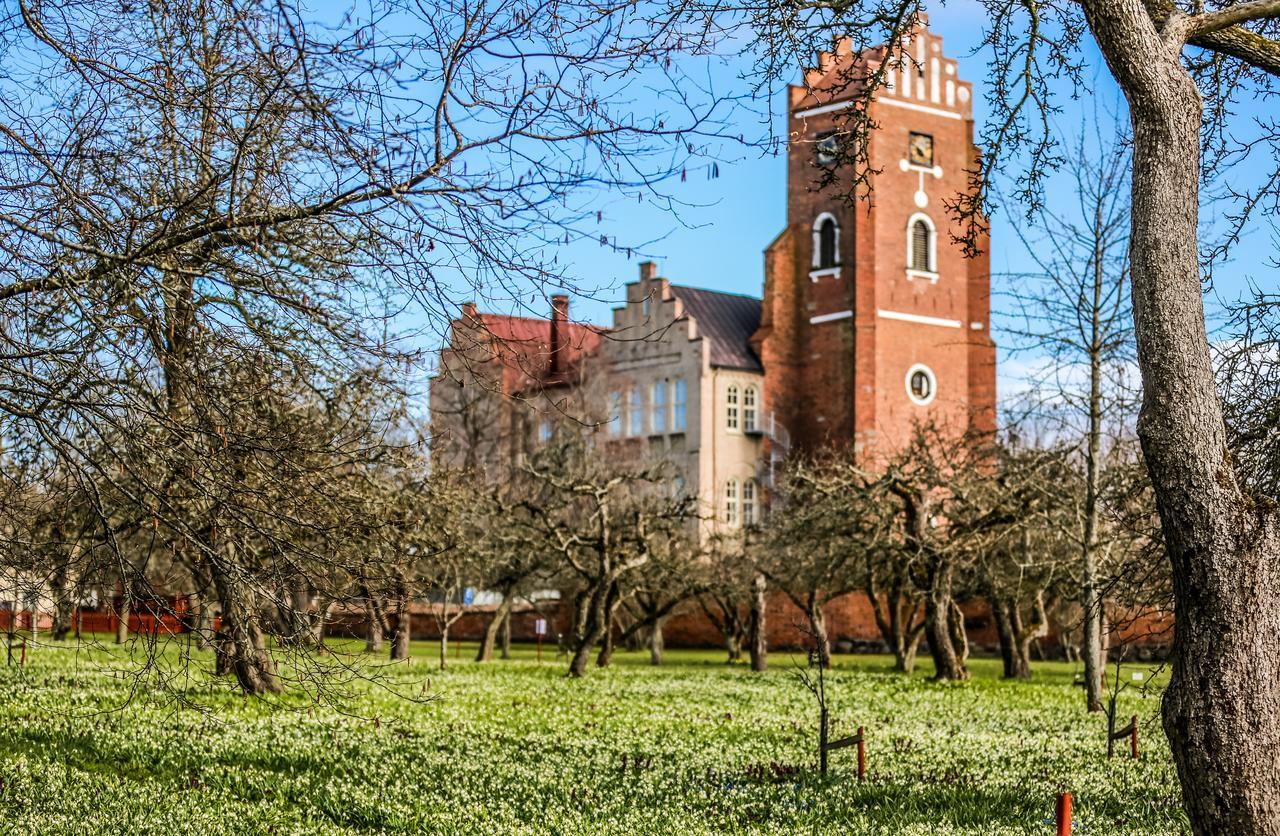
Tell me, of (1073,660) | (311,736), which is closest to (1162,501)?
(311,736)

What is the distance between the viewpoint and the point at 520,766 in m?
15.3

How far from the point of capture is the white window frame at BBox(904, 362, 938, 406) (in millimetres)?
62825

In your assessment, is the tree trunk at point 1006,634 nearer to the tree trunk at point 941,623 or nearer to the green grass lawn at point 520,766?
the tree trunk at point 941,623

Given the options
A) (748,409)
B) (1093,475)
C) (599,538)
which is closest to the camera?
(1093,475)

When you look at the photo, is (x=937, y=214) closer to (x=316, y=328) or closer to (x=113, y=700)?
(x=113, y=700)

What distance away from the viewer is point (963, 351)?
64.4 m

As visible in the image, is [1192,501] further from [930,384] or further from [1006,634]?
[930,384]

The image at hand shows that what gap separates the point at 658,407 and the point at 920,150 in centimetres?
1649

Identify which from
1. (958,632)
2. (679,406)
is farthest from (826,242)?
(958,632)

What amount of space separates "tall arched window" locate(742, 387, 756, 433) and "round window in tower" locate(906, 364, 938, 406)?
733 centimetres

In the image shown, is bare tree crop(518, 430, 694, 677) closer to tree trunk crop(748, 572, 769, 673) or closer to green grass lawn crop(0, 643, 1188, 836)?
tree trunk crop(748, 572, 769, 673)

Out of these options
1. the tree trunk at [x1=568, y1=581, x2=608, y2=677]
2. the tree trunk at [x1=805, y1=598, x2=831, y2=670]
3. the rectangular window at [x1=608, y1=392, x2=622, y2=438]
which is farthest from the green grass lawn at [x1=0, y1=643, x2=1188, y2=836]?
the rectangular window at [x1=608, y1=392, x2=622, y2=438]

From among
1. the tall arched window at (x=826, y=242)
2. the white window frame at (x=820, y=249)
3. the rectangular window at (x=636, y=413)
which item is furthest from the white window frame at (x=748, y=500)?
the tall arched window at (x=826, y=242)

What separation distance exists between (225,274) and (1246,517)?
626 centimetres
